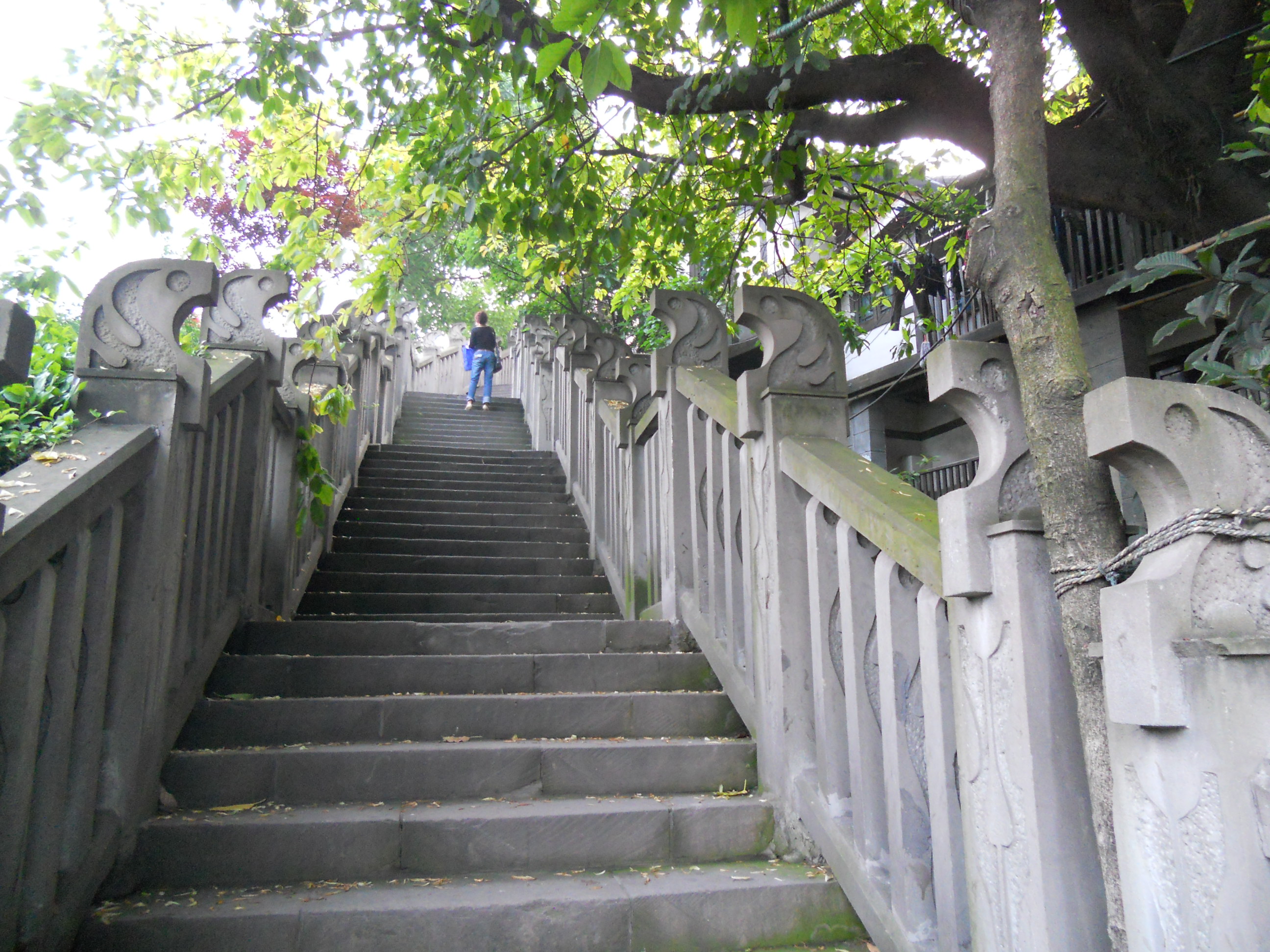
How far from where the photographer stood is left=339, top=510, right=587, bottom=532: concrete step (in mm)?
6930

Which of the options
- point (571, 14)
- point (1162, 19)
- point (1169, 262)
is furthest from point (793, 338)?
point (1162, 19)

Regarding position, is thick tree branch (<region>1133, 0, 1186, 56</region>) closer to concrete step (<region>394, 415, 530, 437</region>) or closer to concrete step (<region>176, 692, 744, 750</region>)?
concrete step (<region>176, 692, 744, 750</region>)

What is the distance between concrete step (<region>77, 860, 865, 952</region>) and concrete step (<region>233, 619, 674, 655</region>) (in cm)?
144

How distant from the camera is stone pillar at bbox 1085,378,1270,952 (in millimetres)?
1405

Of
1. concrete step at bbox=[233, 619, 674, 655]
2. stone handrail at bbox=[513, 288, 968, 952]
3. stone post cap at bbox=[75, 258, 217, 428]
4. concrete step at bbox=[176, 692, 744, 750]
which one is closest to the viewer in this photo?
stone handrail at bbox=[513, 288, 968, 952]

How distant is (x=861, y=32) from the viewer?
22.4 ft

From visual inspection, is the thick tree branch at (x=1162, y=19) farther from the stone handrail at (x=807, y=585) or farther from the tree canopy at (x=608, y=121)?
the stone handrail at (x=807, y=585)

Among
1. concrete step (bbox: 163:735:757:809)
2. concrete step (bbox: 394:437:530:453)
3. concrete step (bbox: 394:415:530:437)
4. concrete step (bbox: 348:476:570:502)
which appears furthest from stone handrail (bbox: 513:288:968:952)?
concrete step (bbox: 394:415:530:437)

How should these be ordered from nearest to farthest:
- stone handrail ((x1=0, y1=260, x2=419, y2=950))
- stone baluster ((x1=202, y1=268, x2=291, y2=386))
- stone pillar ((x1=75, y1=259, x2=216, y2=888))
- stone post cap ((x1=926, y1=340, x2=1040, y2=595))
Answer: stone post cap ((x1=926, y1=340, x2=1040, y2=595))
stone handrail ((x1=0, y1=260, x2=419, y2=950))
stone pillar ((x1=75, y1=259, x2=216, y2=888))
stone baluster ((x1=202, y1=268, x2=291, y2=386))

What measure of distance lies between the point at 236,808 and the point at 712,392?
7.39 feet

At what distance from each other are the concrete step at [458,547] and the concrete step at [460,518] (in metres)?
0.48

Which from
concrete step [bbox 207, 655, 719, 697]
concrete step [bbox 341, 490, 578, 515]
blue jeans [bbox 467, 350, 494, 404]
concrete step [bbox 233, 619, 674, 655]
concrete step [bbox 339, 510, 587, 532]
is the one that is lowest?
concrete step [bbox 207, 655, 719, 697]

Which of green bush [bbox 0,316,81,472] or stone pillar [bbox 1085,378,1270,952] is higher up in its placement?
green bush [bbox 0,316,81,472]

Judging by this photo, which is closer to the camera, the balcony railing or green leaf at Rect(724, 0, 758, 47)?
green leaf at Rect(724, 0, 758, 47)
